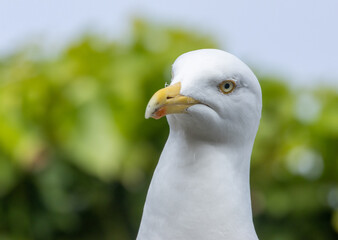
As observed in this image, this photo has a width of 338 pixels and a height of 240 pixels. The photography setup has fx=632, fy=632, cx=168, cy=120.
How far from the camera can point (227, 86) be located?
3.40ft

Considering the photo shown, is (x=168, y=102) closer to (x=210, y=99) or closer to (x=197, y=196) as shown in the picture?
(x=210, y=99)

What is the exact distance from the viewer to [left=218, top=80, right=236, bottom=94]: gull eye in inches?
40.6

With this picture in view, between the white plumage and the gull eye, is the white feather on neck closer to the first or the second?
the white plumage

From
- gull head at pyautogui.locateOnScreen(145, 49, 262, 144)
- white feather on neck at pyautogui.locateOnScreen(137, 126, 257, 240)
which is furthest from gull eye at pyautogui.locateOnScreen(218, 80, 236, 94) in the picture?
white feather on neck at pyautogui.locateOnScreen(137, 126, 257, 240)

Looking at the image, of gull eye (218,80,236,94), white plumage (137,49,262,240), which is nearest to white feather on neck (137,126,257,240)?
white plumage (137,49,262,240)

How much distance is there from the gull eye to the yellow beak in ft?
0.20

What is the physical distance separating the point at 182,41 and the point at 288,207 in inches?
39.1

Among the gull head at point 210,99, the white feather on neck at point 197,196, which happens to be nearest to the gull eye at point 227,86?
the gull head at point 210,99

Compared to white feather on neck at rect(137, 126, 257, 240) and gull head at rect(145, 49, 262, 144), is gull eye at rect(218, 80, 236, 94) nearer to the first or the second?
gull head at rect(145, 49, 262, 144)

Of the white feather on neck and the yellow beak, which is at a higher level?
the yellow beak

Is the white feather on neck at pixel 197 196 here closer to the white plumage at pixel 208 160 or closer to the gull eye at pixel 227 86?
the white plumage at pixel 208 160

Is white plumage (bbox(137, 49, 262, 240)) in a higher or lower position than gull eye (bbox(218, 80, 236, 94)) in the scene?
lower

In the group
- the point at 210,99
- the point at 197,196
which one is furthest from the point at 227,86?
the point at 197,196

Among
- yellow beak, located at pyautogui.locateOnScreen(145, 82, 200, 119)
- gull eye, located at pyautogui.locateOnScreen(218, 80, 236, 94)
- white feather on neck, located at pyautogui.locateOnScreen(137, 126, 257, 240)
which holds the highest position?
gull eye, located at pyautogui.locateOnScreen(218, 80, 236, 94)
